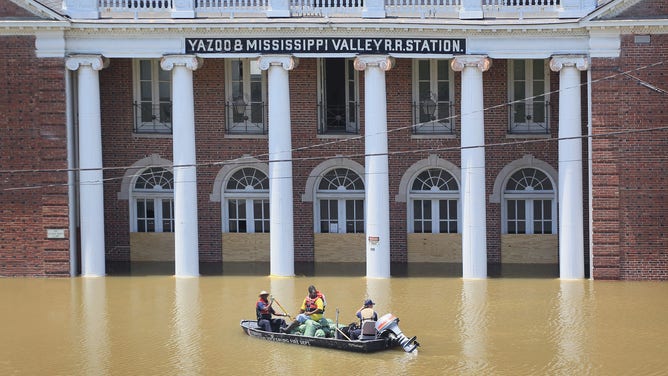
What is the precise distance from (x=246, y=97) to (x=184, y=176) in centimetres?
412

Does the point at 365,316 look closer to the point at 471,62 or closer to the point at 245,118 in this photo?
the point at 471,62

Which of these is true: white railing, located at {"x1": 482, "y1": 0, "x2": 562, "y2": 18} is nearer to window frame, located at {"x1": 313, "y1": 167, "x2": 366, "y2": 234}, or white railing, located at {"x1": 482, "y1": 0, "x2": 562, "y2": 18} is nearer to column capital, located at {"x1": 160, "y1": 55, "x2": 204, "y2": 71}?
window frame, located at {"x1": 313, "y1": 167, "x2": 366, "y2": 234}

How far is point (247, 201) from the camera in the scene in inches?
1572

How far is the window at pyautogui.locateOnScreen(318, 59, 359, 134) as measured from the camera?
39.4m

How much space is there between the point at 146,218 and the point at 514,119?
12179 millimetres

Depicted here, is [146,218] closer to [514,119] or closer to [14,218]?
[14,218]

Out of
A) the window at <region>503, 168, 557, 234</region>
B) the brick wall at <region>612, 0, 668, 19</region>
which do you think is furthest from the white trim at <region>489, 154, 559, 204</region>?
the brick wall at <region>612, 0, 668, 19</region>

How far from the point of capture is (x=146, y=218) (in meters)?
40.2

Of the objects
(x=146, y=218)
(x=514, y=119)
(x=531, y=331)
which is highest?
(x=514, y=119)

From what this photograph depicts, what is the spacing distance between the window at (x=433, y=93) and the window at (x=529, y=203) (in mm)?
2686

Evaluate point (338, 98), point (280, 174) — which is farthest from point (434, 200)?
point (280, 174)

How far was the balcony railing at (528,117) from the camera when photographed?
1534 inches

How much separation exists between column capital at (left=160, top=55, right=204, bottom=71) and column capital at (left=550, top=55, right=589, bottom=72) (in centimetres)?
1040

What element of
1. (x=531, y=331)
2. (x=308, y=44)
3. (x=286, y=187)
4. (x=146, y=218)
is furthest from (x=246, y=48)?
(x=531, y=331)
